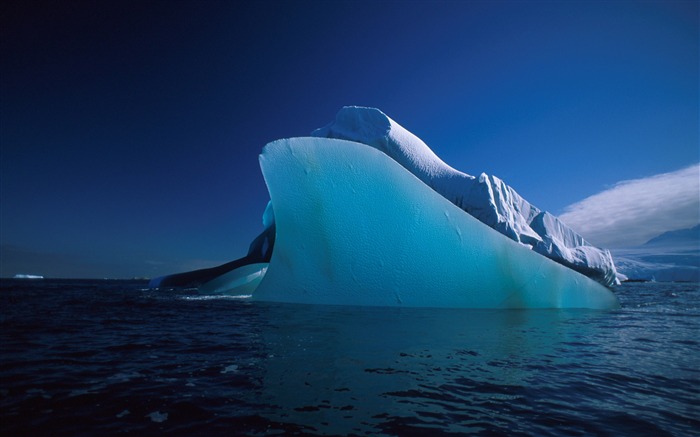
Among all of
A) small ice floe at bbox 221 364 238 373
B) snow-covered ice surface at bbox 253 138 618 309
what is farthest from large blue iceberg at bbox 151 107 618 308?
small ice floe at bbox 221 364 238 373

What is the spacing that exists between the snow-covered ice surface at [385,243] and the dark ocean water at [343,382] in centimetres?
377

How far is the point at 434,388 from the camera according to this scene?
10.5ft

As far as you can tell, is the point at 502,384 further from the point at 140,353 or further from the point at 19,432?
the point at 140,353

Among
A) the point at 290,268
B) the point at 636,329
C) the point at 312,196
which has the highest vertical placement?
the point at 312,196

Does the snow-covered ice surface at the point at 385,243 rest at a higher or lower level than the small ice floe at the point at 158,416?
higher

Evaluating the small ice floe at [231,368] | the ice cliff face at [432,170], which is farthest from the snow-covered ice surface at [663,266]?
the small ice floe at [231,368]

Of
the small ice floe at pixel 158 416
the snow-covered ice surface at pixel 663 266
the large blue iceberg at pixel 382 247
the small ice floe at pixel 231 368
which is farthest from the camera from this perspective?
the snow-covered ice surface at pixel 663 266

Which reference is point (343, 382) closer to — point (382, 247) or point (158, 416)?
point (158, 416)

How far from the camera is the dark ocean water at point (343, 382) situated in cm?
244

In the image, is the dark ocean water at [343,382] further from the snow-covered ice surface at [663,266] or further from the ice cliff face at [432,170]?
the snow-covered ice surface at [663,266]

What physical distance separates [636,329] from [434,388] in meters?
6.56

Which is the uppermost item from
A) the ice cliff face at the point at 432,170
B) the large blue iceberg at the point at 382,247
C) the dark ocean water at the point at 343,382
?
the ice cliff face at the point at 432,170

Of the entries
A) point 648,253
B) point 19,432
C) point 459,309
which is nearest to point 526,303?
point 459,309

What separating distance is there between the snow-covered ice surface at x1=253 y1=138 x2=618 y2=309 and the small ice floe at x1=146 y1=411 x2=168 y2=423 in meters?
7.84
